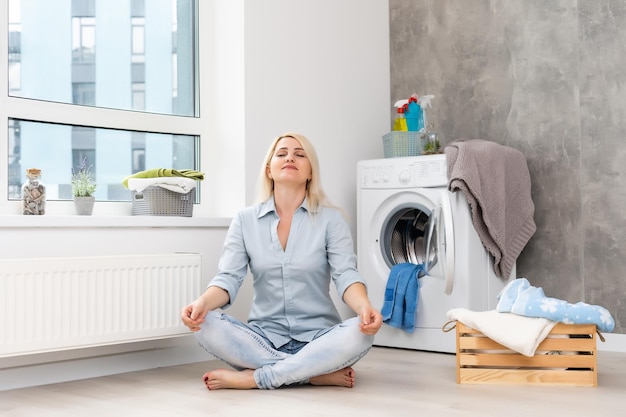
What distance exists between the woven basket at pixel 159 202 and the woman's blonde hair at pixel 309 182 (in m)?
0.46

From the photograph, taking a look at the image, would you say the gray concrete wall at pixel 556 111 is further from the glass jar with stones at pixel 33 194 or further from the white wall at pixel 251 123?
the glass jar with stones at pixel 33 194

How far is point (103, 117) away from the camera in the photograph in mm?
3332

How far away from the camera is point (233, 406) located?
2.41m

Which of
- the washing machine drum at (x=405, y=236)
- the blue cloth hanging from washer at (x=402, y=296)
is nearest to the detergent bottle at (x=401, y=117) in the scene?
the washing machine drum at (x=405, y=236)

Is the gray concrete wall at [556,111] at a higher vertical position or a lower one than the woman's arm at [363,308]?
higher

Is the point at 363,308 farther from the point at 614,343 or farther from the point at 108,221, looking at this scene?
the point at 614,343

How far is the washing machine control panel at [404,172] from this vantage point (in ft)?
11.9

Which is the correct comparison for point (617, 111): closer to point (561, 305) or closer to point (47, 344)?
point (561, 305)

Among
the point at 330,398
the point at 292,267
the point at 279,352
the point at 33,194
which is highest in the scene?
the point at 33,194

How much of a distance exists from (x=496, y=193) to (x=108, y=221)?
1.64 meters

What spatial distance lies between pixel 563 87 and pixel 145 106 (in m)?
1.90

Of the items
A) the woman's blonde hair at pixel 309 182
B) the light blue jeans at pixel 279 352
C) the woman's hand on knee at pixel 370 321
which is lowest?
the light blue jeans at pixel 279 352

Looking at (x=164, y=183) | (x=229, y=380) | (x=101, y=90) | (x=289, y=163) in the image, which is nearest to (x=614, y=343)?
(x=289, y=163)

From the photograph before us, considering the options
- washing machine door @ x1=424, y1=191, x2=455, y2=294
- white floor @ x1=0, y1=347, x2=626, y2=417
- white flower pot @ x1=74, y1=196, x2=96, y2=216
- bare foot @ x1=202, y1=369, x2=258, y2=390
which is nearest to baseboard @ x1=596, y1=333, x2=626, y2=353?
white floor @ x1=0, y1=347, x2=626, y2=417
